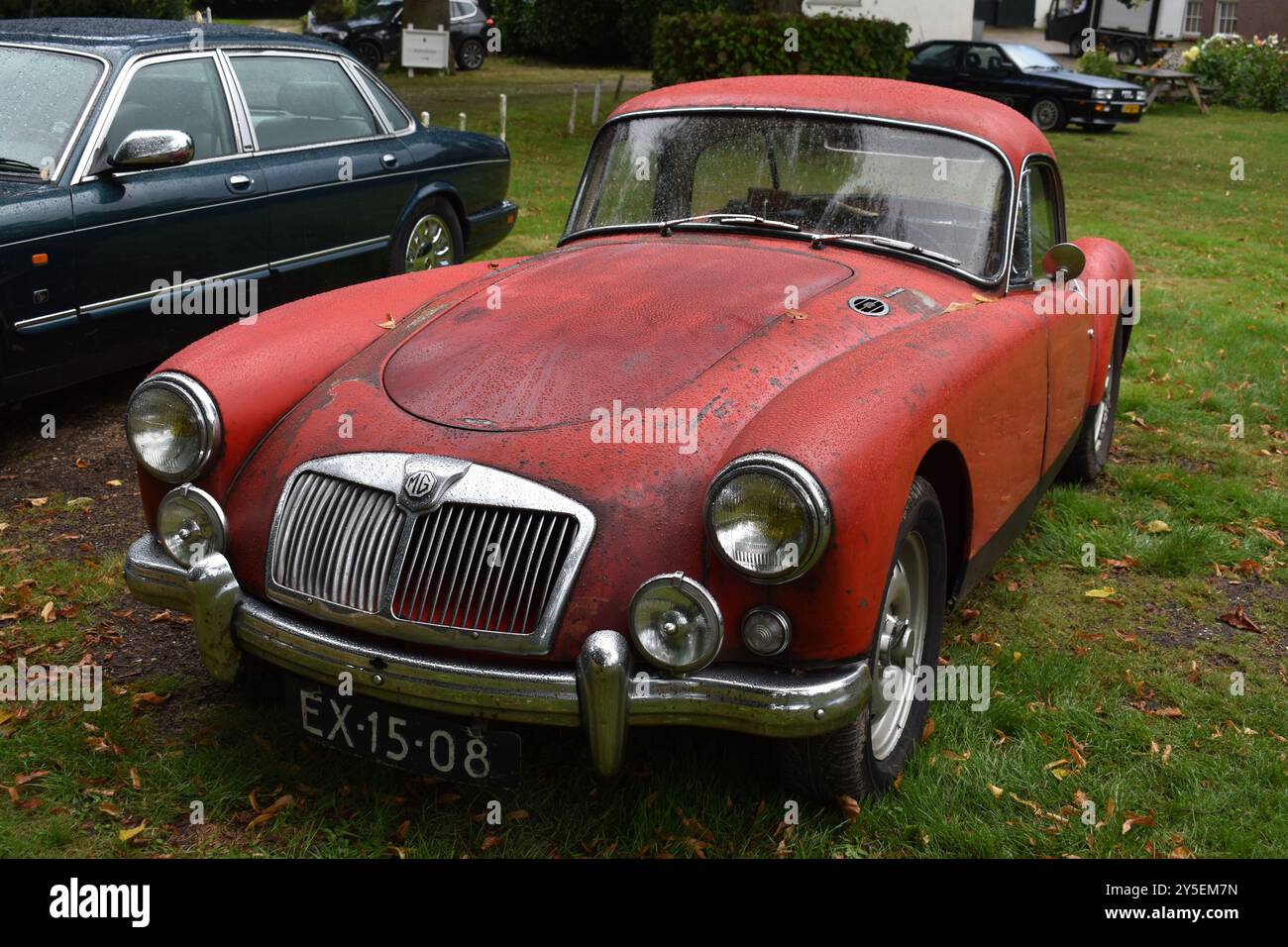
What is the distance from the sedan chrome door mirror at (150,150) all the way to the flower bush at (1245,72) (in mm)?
25361

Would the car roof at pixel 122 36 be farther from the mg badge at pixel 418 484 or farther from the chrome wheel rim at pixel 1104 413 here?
the chrome wheel rim at pixel 1104 413

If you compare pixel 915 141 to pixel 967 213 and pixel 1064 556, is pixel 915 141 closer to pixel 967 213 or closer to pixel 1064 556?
pixel 967 213

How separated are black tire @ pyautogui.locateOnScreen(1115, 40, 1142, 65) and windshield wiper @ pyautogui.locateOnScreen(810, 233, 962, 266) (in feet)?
108

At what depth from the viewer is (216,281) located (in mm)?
6078

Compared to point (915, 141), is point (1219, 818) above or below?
below

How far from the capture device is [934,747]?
3531mm

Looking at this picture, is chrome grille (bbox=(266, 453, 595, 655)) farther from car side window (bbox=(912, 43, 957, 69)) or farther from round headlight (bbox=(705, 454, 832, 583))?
car side window (bbox=(912, 43, 957, 69))

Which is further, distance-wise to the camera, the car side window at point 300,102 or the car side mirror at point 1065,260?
the car side window at point 300,102

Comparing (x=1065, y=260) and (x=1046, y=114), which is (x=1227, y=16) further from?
(x=1065, y=260)

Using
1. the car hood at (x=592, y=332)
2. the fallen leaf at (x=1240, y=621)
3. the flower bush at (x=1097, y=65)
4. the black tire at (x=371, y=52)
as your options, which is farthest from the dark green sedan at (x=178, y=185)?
the flower bush at (x=1097, y=65)

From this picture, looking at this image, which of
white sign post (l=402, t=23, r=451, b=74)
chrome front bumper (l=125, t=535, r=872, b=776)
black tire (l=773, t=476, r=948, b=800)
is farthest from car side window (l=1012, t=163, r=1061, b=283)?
white sign post (l=402, t=23, r=451, b=74)

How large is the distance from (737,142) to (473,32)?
73.9 ft

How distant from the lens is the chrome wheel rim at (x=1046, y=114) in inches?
811
